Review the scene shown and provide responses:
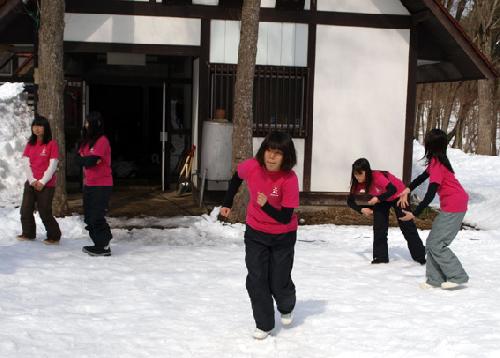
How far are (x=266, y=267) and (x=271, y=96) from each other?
7.09 m

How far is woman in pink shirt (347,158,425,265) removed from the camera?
718 centimetres

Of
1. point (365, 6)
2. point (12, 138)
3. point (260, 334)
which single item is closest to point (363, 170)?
point (260, 334)

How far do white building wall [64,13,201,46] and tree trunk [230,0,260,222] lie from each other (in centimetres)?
174

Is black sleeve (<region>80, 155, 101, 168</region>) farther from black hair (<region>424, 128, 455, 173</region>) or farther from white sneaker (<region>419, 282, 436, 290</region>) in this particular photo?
white sneaker (<region>419, 282, 436, 290</region>)

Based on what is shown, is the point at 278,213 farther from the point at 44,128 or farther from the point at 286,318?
the point at 44,128

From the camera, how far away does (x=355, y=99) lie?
11.9 metres

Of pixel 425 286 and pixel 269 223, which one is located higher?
pixel 269 223

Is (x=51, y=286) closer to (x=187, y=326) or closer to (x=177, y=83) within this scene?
(x=187, y=326)

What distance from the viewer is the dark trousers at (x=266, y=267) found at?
16.5 ft

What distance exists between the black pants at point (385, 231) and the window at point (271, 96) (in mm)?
4305

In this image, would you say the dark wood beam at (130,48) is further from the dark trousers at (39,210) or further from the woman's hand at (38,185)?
the woman's hand at (38,185)

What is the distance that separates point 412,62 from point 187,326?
26.8 feet

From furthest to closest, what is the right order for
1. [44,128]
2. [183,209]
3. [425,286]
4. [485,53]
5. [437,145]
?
[485,53] → [183,209] → [44,128] → [425,286] → [437,145]

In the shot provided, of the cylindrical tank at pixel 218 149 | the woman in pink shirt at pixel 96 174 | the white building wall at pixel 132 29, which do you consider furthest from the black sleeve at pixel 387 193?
the white building wall at pixel 132 29
